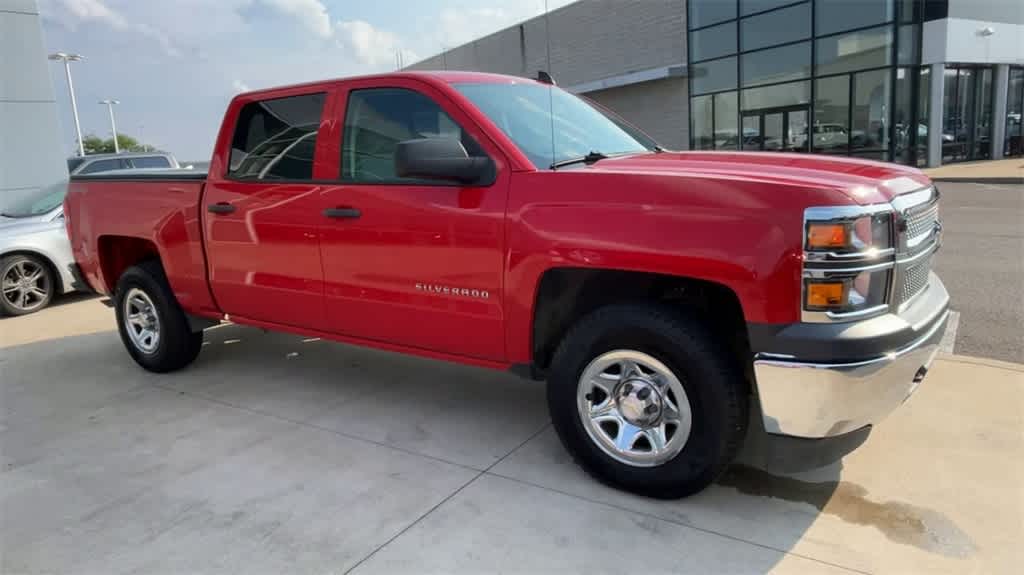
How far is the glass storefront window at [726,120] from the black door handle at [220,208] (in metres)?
22.6

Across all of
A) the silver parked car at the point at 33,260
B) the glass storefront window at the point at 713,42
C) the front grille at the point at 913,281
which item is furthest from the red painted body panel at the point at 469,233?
the glass storefront window at the point at 713,42

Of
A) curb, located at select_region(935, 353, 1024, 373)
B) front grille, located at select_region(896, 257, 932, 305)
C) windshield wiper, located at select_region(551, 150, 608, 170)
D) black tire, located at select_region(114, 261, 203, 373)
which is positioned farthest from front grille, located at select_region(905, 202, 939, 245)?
black tire, located at select_region(114, 261, 203, 373)

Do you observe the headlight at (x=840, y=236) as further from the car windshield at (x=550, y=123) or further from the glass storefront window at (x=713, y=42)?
the glass storefront window at (x=713, y=42)

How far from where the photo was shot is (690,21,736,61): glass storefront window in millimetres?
23750

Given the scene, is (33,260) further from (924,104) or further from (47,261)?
(924,104)

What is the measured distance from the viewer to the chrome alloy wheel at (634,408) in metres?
3.03

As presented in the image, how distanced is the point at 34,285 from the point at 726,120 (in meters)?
22.1

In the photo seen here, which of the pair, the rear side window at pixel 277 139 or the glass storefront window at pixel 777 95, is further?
the glass storefront window at pixel 777 95

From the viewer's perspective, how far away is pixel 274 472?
11.8ft

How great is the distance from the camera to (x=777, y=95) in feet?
75.2

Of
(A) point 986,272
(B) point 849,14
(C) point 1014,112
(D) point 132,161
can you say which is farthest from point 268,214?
(C) point 1014,112

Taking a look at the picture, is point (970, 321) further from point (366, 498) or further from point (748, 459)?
point (366, 498)

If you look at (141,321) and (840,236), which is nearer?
(840,236)

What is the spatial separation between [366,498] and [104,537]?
1.10 meters
